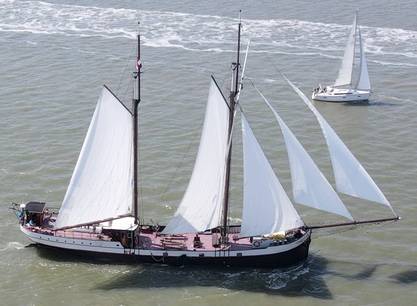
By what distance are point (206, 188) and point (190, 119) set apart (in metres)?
21.9

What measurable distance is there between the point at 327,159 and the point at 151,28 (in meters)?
40.7

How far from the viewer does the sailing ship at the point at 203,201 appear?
4491cm

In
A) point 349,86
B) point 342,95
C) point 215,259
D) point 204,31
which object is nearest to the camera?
point 215,259

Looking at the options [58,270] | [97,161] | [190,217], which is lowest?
[58,270]

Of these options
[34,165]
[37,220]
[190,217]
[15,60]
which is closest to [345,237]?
[190,217]

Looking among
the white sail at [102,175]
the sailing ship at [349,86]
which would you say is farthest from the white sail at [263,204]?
the sailing ship at [349,86]

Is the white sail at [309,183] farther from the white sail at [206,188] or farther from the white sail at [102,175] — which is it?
the white sail at [102,175]

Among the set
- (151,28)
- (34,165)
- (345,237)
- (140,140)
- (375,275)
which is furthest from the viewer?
(151,28)

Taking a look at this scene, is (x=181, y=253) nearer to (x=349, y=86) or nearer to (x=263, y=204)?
(x=263, y=204)

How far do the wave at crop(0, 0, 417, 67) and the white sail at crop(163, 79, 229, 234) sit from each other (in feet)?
138

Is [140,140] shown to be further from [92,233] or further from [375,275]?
[375,275]

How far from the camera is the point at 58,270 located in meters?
46.3

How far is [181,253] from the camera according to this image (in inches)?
1800

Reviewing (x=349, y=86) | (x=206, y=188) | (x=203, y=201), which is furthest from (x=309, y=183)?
(x=349, y=86)
